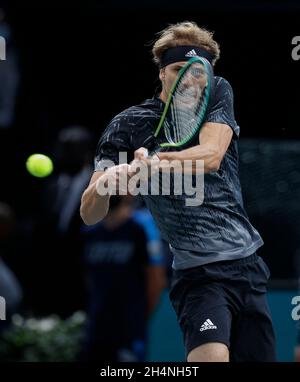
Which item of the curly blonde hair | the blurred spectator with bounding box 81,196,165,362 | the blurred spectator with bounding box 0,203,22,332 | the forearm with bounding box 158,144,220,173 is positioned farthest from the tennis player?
the blurred spectator with bounding box 0,203,22,332

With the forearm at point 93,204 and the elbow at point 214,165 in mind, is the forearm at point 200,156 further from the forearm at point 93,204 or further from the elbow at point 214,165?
the forearm at point 93,204

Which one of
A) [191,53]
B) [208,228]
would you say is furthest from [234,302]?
[191,53]

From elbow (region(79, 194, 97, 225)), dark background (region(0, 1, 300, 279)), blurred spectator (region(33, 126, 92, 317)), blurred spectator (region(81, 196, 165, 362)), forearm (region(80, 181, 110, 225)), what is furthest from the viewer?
dark background (region(0, 1, 300, 279))

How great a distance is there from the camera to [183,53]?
527cm

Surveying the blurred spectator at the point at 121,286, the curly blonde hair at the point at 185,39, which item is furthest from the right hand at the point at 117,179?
the blurred spectator at the point at 121,286

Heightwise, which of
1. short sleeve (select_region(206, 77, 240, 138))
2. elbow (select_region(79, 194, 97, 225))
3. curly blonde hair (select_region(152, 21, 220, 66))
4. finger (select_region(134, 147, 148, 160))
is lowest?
elbow (select_region(79, 194, 97, 225))

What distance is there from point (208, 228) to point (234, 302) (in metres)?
0.35

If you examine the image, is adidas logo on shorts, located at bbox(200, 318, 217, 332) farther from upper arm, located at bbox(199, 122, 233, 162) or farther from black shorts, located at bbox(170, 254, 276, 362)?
upper arm, located at bbox(199, 122, 233, 162)

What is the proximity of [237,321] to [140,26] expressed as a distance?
4927mm

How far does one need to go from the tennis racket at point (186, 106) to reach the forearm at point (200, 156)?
104mm

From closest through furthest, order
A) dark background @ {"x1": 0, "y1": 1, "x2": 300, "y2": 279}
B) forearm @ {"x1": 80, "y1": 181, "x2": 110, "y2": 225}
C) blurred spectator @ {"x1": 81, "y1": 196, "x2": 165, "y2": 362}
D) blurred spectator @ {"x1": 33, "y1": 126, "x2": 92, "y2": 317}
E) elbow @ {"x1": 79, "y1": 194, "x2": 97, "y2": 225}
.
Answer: forearm @ {"x1": 80, "y1": 181, "x2": 110, "y2": 225} < elbow @ {"x1": 79, "y1": 194, "x2": 97, "y2": 225} < blurred spectator @ {"x1": 81, "y1": 196, "x2": 165, "y2": 362} < blurred spectator @ {"x1": 33, "y1": 126, "x2": 92, "y2": 317} < dark background @ {"x1": 0, "y1": 1, "x2": 300, "y2": 279}

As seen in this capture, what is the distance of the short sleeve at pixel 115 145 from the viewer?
5238 mm

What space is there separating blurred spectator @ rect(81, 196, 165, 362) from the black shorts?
7.03 feet

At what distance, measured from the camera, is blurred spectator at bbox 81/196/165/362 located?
7.45 m
